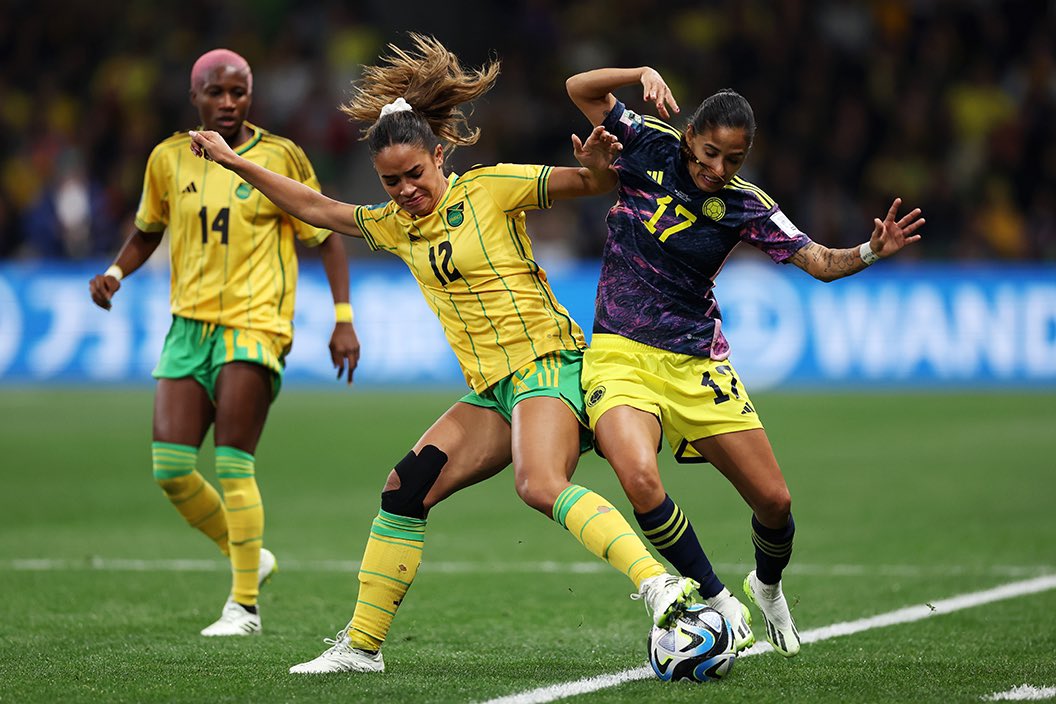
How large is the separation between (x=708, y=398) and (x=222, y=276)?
2427mm

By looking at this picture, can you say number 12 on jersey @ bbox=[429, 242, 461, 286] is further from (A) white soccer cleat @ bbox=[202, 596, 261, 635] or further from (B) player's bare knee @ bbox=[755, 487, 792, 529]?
(A) white soccer cleat @ bbox=[202, 596, 261, 635]

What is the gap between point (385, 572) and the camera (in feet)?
18.6

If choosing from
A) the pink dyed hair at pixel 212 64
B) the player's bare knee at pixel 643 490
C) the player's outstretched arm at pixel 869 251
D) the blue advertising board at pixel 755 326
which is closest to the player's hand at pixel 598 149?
the player's outstretched arm at pixel 869 251

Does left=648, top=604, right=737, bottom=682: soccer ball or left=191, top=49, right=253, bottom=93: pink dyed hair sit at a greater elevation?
left=191, top=49, right=253, bottom=93: pink dyed hair

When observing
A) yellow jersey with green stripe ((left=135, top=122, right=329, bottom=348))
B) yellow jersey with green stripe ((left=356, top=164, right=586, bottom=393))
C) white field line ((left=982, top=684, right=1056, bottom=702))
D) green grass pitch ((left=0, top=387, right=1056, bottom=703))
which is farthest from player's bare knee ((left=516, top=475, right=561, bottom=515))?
yellow jersey with green stripe ((left=135, top=122, right=329, bottom=348))

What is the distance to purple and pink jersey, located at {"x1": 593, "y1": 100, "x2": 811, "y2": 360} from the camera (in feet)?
18.8

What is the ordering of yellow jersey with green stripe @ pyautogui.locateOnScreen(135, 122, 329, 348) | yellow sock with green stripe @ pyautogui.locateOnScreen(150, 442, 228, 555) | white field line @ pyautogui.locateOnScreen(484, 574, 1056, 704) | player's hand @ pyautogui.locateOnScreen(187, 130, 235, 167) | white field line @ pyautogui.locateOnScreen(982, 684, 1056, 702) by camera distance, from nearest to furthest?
white field line @ pyautogui.locateOnScreen(982, 684, 1056, 702) < white field line @ pyautogui.locateOnScreen(484, 574, 1056, 704) < player's hand @ pyautogui.locateOnScreen(187, 130, 235, 167) < yellow sock with green stripe @ pyautogui.locateOnScreen(150, 442, 228, 555) < yellow jersey with green stripe @ pyautogui.locateOnScreen(135, 122, 329, 348)

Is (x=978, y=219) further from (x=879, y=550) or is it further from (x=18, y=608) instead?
(x=18, y=608)

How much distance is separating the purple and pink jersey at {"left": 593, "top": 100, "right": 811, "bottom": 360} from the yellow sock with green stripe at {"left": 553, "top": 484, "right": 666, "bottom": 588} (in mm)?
735

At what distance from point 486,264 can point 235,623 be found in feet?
6.56

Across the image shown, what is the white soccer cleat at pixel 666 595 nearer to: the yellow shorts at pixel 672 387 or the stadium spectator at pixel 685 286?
the stadium spectator at pixel 685 286

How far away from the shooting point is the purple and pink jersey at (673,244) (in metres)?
5.74

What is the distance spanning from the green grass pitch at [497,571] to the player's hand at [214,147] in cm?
188

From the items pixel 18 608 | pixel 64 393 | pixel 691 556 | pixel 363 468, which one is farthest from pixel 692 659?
pixel 64 393
